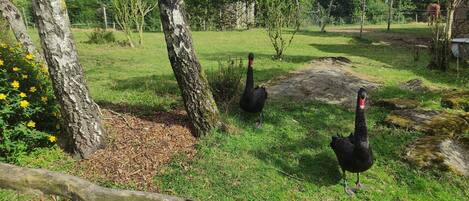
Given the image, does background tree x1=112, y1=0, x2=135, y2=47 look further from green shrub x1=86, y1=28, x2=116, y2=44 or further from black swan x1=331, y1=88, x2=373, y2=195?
black swan x1=331, y1=88, x2=373, y2=195

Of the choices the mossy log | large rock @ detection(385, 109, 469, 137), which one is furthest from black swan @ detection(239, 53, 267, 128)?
the mossy log

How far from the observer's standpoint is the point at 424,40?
2438 cm

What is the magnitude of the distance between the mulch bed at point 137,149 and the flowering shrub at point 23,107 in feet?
2.66

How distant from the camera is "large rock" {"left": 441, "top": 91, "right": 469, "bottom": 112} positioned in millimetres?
8797

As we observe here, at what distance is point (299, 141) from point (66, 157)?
4.01 meters

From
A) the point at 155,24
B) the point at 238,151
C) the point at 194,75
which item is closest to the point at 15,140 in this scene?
the point at 194,75

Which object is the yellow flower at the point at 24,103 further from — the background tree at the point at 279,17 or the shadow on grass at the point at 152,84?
the background tree at the point at 279,17

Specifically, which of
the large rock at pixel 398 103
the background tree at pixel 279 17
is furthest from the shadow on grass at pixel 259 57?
the large rock at pixel 398 103

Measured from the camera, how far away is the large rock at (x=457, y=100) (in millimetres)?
8797

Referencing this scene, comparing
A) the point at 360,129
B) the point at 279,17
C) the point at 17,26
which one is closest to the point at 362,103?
the point at 360,129

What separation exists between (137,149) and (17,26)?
5037mm

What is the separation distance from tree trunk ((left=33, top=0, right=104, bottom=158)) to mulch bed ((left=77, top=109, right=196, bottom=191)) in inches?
11.8

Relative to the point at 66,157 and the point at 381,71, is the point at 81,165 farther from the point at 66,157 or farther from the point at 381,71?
the point at 381,71

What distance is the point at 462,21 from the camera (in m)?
20.1
